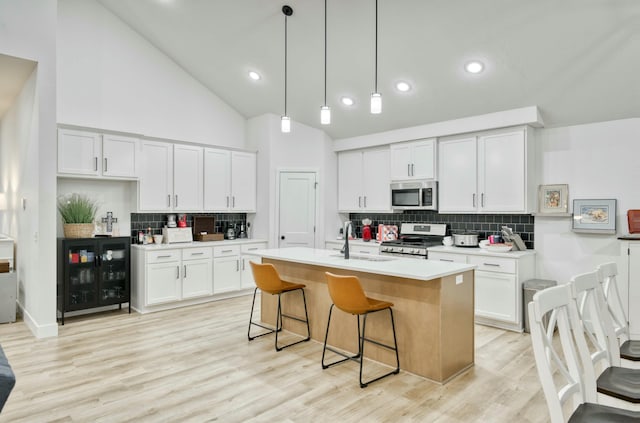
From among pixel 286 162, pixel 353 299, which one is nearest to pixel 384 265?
pixel 353 299

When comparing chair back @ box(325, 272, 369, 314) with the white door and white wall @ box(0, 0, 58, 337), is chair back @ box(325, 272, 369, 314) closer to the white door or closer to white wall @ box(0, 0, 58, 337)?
white wall @ box(0, 0, 58, 337)

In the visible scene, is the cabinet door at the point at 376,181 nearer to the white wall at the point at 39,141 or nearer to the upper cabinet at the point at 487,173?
the upper cabinet at the point at 487,173

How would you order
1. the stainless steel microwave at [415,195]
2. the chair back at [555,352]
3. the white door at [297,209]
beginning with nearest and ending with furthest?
the chair back at [555,352] < the stainless steel microwave at [415,195] < the white door at [297,209]

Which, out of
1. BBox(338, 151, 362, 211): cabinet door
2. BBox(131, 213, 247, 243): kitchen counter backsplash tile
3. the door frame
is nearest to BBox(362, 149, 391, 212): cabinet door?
BBox(338, 151, 362, 211): cabinet door

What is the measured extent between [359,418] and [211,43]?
16.0 ft

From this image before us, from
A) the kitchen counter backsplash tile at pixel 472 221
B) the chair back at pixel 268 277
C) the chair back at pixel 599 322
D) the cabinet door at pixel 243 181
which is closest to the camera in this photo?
the chair back at pixel 599 322

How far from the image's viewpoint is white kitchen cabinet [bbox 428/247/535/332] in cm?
456

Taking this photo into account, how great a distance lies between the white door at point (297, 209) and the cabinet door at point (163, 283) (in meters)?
1.78

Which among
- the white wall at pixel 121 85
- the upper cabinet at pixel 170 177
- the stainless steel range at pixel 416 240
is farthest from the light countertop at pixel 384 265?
the white wall at pixel 121 85

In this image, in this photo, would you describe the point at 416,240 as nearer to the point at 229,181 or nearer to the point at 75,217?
the point at 229,181

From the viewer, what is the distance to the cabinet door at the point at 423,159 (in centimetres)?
559

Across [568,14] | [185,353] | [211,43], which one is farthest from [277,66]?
[185,353]

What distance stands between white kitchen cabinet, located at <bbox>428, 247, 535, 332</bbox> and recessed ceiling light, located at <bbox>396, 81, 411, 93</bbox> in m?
2.15

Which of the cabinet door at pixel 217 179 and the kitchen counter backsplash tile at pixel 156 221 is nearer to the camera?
the kitchen counter backsplash tile at pixel 156 221
